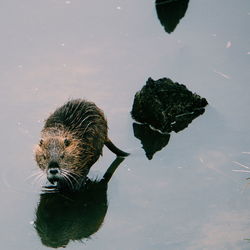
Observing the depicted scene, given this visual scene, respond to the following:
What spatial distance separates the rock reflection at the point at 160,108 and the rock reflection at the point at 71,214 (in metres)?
0.87

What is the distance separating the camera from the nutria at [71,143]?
23.1 feet

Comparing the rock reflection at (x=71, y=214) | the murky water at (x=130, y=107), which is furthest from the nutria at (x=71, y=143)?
Result: the murky water at (x=130, y=107)

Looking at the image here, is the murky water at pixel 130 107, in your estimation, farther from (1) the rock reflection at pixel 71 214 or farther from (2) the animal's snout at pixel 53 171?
(2) the animal's snout at pixel 53 171

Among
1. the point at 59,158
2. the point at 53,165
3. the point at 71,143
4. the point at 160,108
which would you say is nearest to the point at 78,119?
the point at 71,143

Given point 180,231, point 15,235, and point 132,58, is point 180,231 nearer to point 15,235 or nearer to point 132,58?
point 15,235

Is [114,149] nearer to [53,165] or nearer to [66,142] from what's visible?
[66,142]

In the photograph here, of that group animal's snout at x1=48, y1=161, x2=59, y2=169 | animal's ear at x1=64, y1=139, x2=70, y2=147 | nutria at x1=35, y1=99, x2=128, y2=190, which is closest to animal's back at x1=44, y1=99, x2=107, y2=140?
nutria at x1=35, y1=99, x2=128, y2=190

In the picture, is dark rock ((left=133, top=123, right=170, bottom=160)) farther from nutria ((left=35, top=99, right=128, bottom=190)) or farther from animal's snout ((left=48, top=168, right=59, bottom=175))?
animal's snout ((left=48, top=168, right=59, bottom=175))

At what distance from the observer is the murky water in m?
6.90

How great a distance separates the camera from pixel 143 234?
6801mm

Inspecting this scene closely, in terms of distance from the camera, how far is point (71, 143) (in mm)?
7219

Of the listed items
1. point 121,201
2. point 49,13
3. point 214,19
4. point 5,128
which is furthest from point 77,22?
point 121,201

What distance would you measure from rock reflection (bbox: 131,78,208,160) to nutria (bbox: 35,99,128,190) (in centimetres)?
72

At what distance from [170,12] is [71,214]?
4.01 metres
